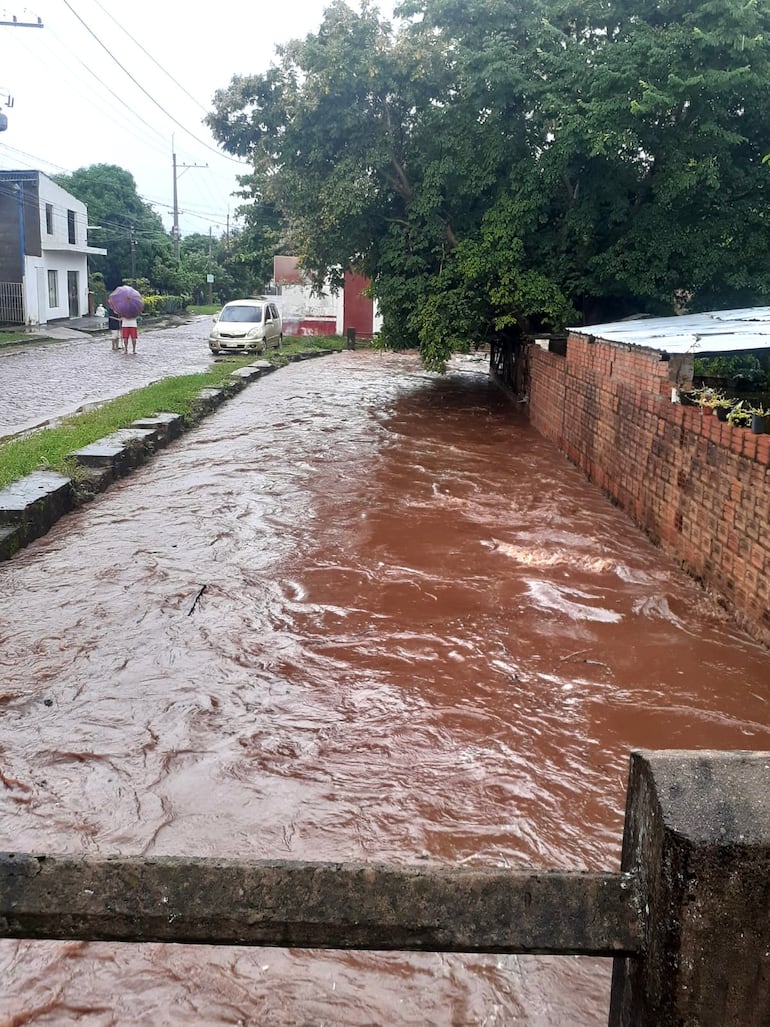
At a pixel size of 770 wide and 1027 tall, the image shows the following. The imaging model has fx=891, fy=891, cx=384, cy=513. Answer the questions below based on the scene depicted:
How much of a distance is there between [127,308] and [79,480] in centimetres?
1863

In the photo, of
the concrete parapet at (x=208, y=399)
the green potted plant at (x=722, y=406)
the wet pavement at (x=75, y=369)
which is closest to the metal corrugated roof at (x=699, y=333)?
the green potted plant at (x=722, y=406)

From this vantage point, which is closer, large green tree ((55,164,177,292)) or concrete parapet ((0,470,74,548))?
concrete parapet ((0,470,74,548))

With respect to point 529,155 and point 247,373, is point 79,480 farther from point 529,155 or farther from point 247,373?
point 247,373

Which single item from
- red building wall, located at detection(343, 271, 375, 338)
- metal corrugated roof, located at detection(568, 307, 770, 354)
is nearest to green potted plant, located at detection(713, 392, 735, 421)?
metal corrugated roof, located at detection(568, 307, 770, 354)

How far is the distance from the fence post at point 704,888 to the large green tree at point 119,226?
167 ft

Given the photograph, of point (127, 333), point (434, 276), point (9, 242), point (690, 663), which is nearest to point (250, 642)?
point (690, 663)

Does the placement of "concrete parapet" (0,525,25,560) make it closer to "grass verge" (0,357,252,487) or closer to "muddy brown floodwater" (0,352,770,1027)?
"muddy brown floodwater" (0,352,770,1027)

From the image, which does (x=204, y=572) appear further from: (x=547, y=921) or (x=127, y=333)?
(x=127, y=333)

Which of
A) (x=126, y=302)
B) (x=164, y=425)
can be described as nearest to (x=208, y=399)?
(x=164, y=425)

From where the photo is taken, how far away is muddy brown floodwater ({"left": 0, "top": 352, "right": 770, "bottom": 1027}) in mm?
2998

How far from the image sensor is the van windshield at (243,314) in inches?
1040

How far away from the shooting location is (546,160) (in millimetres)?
13227

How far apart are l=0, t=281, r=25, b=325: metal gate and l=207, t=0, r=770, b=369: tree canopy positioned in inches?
768

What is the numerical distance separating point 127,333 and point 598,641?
2383 cm
